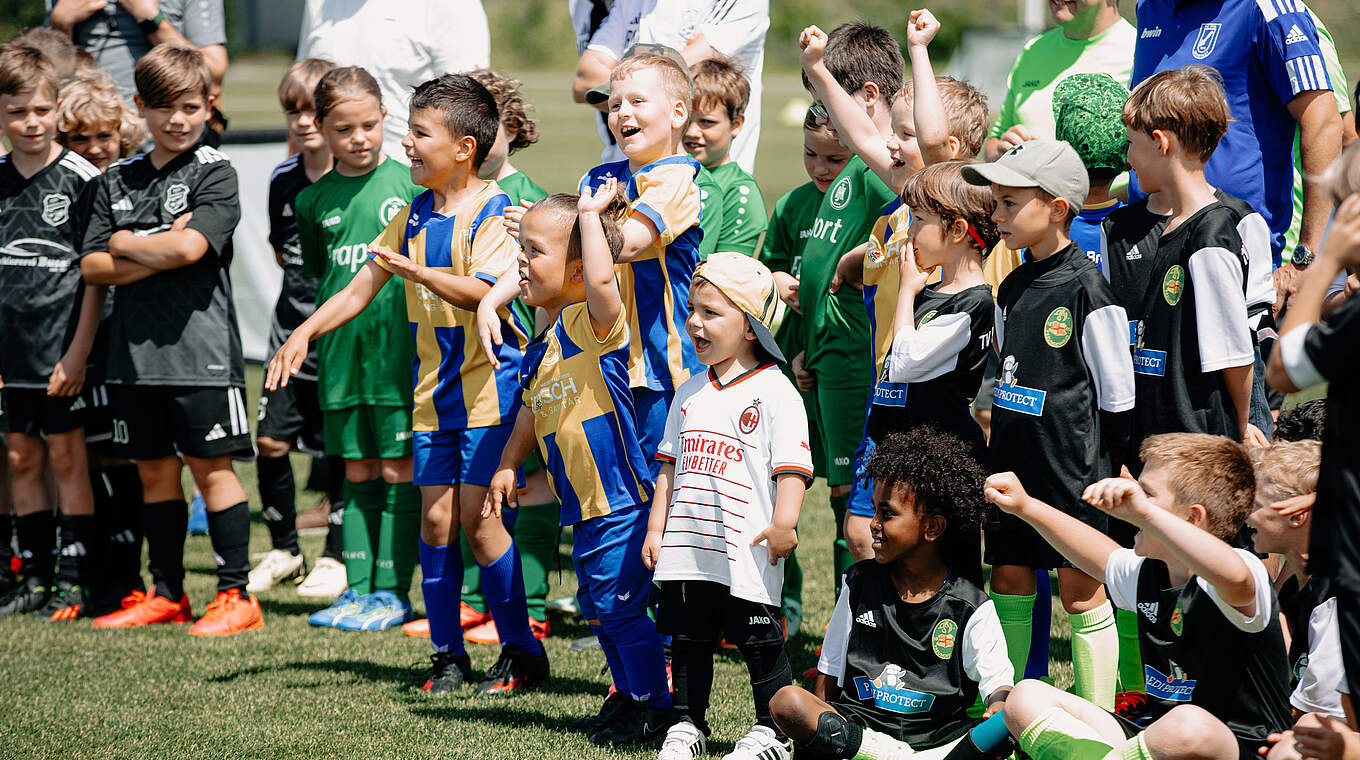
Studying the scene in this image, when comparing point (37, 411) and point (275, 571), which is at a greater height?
point (37, 411)

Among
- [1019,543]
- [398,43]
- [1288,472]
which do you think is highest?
[398,43]

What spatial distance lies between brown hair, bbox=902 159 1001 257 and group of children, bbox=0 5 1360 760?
12 millimetres

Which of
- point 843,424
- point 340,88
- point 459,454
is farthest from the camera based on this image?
point 340,88

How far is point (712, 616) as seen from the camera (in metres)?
3.78

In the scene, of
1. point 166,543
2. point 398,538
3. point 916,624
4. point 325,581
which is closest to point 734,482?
point 916,624

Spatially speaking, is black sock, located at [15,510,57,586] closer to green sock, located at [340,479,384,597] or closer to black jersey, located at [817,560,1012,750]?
green sock, located at [340,479,384,597]

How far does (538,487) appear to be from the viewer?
17.9 ft

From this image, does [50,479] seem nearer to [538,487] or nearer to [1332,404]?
[538,487]

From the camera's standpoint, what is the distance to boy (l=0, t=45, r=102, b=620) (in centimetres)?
567

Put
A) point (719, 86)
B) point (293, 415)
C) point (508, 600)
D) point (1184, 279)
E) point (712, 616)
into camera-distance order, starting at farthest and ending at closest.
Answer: point (293, 415), point (719, 86), point (508, 600), point (712, 616), point (1184, 279)

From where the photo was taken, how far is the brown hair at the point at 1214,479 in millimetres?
3027

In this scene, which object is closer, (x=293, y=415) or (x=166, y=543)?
(x=166, y=543)

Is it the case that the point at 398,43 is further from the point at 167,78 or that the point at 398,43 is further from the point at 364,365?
the point at 364,365

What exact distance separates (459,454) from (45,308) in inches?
87.7
